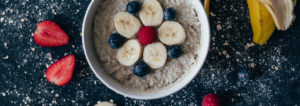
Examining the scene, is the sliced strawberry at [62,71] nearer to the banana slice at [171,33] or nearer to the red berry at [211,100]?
the banana slice at [171,33]

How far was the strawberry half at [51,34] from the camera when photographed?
128cm

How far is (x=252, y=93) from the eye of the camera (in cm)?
128

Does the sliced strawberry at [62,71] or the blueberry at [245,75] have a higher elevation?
the sliced strawberry at [62,71]


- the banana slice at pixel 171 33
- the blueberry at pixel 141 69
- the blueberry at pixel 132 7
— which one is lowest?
the blueberry at pixel 141 69

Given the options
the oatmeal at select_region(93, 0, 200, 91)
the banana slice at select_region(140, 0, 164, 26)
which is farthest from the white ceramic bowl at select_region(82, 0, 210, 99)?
the banana slice at select_region(140, 0, 164, 26)

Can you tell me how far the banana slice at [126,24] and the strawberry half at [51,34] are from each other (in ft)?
0.84

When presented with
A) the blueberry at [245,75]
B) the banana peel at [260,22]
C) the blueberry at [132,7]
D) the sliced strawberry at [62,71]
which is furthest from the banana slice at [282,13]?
the sliced strawberry at [62,71]

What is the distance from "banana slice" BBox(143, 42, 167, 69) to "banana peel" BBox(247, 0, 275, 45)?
346 mm

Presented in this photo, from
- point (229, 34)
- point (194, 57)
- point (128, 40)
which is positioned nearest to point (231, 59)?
point (229, 34)

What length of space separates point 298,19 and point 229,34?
26 centimetres

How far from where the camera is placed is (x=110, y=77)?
1.16 metres

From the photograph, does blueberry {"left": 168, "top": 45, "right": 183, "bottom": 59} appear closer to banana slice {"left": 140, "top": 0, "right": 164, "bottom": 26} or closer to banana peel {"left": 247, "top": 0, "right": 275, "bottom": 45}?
banana slice {"left": 140, "top": 0, "right": 164, "bottom": 26}

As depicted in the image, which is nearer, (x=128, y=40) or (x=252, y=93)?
(x=128, y=40)

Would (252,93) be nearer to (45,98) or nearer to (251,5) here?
(251,5)
